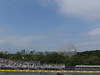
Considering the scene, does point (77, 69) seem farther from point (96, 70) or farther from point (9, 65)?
point (9, 65)

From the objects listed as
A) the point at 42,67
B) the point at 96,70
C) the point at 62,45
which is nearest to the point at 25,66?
the point at 42,67

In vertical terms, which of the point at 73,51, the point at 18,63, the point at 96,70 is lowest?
the point at 96,70

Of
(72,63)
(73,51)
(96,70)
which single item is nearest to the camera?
(96,70)

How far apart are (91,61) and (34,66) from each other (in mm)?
26652

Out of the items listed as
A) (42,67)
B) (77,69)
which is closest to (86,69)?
(77,69)

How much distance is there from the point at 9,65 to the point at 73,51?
61.4 meters

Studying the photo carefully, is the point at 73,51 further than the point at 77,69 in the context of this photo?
Yes

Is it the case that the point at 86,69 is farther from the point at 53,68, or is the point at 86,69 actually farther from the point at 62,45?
the point at 62,45

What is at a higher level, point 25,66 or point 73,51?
point 73,51

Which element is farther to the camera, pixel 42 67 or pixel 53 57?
pixel 53 57

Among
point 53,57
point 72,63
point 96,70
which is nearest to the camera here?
point 96,70

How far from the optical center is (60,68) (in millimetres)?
48125

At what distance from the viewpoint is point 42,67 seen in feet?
157

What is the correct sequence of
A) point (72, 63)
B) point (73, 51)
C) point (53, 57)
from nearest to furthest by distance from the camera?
point (72, 63) < point (53, 57) < point (73, 51)
